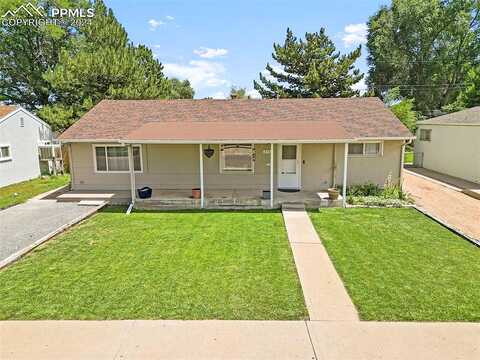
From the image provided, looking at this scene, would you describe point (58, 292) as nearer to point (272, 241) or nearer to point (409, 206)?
point (272, 241)

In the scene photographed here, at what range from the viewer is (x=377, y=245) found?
825 cm

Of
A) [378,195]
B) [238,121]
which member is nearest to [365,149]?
[378,195]

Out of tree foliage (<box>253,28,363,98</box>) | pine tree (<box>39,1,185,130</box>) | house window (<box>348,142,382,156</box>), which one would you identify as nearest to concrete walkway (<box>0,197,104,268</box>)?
house window (<box>348,142,382,156</box>)

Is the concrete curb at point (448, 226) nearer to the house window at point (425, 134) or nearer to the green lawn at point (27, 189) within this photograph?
the house window at point (425, 134)

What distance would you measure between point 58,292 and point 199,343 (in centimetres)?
313

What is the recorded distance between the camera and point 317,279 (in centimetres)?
643

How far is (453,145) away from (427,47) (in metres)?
25.9

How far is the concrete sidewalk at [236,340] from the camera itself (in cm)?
430

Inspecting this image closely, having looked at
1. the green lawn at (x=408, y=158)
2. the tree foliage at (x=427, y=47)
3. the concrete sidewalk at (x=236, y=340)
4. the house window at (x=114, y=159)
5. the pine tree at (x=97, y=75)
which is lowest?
the concrete sidewalk at (x=236, y=340)

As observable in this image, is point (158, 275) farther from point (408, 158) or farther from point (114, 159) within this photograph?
point (408, 158)

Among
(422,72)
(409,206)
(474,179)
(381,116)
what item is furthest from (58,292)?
(422,72)

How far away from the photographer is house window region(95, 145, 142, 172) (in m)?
14.0

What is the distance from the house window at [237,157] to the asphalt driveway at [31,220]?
5444 mm

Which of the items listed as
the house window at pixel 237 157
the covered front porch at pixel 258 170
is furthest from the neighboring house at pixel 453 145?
the house window at pixel 237 157
